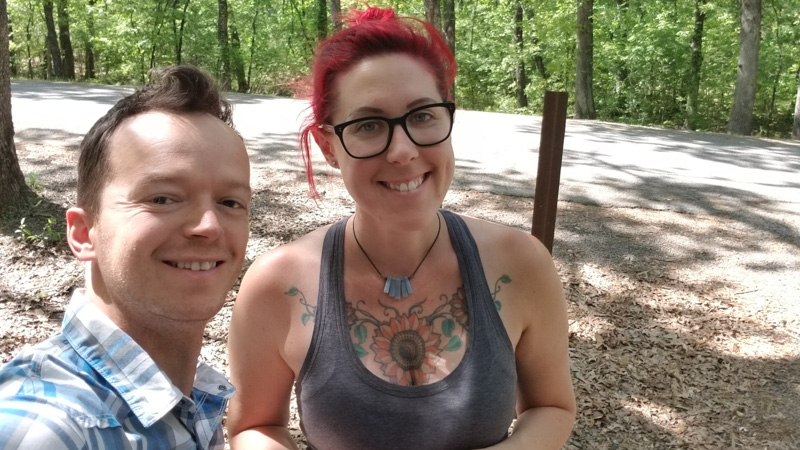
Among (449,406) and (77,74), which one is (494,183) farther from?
(77,74)

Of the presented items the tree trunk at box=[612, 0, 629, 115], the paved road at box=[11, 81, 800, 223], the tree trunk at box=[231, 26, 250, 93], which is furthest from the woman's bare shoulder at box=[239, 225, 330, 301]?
the tree trunk at box=[612, 0, 629, 115]

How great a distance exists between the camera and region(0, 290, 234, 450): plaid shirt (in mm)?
920

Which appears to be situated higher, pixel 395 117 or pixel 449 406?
pixel 395 117

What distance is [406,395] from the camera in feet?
5.44

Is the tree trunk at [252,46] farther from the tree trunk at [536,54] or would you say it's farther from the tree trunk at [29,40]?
the tree trunk at [536,54]

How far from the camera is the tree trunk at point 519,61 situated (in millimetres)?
23119

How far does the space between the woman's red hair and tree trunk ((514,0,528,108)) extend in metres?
21.5

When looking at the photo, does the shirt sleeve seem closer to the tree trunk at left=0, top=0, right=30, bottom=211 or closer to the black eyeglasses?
the black eyeglasses

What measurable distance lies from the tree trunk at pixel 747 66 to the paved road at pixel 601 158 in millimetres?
1918

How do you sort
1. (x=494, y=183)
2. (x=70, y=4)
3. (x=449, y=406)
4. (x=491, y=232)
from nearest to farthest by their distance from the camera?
(x=449, y=406), (x=491, y=232), (x=494, y=183), (x=70, y=4)

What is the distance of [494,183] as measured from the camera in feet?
19.6

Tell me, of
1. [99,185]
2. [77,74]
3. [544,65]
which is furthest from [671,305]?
[77,74]

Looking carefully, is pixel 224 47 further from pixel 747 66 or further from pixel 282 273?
pixel 282 273

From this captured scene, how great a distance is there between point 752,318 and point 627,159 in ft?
12.7
